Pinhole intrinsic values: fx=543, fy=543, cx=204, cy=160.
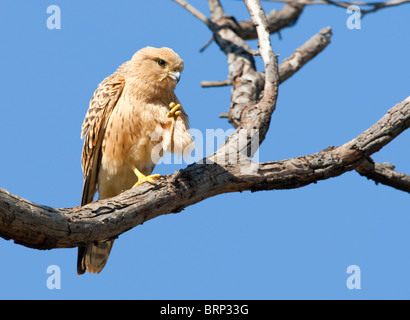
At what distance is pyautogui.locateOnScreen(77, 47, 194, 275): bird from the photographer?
474cm

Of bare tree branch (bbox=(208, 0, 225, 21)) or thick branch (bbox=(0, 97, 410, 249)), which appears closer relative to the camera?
thick branch (bbox=(0, 97, 410, 249))

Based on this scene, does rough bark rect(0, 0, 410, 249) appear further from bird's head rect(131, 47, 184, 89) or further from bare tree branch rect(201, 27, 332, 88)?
bird's head rect(131, 47, 184, 89)

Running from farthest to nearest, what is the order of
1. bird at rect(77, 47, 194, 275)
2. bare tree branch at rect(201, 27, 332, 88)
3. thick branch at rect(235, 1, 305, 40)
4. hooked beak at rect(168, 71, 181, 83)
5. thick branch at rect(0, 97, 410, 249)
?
thick branch at rect(235, 1, 305, 40)
bare tree branch at rect(201, 27, 332, 88)
hooked beak at rect(168, 71, 181, 83)
bird at rect(77, 47, 194, 275)
thick branch at rect(0, 97, 410, 249)

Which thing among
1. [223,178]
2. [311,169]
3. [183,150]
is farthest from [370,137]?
[183,150]

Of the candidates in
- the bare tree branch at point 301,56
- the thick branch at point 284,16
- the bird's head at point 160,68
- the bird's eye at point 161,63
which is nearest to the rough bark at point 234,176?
the bare tree branch at point 301,56

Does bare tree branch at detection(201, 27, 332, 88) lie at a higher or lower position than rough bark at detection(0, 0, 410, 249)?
higher

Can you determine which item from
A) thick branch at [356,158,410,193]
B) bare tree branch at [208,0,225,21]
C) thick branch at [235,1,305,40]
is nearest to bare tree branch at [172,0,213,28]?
bare tree branch at [208,0,225,21]

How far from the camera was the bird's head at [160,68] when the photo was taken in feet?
16.1

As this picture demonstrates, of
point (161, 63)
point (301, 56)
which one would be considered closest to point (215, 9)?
point (301, 56)

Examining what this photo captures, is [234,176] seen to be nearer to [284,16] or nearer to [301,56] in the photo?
Result: [301,56]

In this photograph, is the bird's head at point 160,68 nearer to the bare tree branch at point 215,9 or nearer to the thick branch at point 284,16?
the bare tree branch at point 215,9

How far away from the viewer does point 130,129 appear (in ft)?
15.5

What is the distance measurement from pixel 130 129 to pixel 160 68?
670 millimetres

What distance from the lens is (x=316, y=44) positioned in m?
6.59
